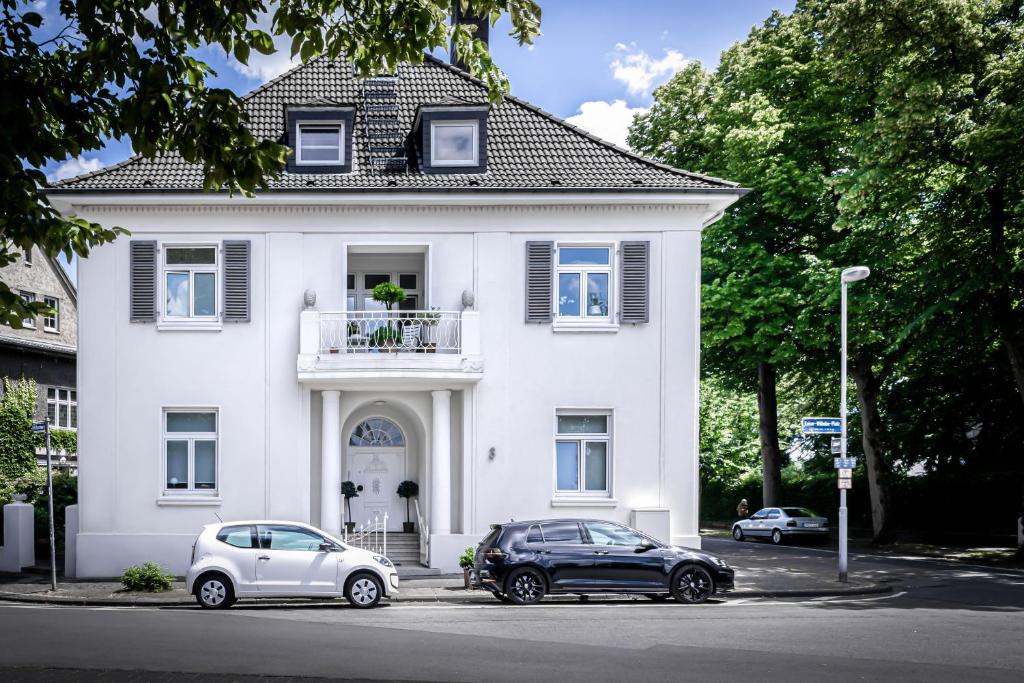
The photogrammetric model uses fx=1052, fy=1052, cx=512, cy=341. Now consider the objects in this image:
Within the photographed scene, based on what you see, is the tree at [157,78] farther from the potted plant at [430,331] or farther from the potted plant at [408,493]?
the potted plant at [408,493]

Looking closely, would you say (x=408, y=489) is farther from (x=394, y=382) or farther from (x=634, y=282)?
(x=634, y=282)

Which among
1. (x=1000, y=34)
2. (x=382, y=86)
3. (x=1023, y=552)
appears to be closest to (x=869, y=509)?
(x=1023, y=552)

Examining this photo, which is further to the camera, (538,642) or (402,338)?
(402,338)

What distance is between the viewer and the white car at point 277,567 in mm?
17000

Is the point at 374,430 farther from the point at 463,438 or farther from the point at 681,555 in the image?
the point at 681,555

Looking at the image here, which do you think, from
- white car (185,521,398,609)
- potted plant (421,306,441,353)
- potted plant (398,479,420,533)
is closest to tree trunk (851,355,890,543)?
potted plant (398,479,420,533)

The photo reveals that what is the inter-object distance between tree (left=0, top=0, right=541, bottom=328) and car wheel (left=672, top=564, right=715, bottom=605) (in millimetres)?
10758

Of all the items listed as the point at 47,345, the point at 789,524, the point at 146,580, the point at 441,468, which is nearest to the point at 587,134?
the point at 441,468

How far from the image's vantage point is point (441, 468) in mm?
22250

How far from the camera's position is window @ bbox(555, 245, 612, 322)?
2273 cm

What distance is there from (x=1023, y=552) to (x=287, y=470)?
1878 centimetres

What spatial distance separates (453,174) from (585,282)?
373cm

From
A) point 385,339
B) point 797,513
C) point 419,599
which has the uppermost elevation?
point 385,339

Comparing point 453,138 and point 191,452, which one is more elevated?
point 453,138
